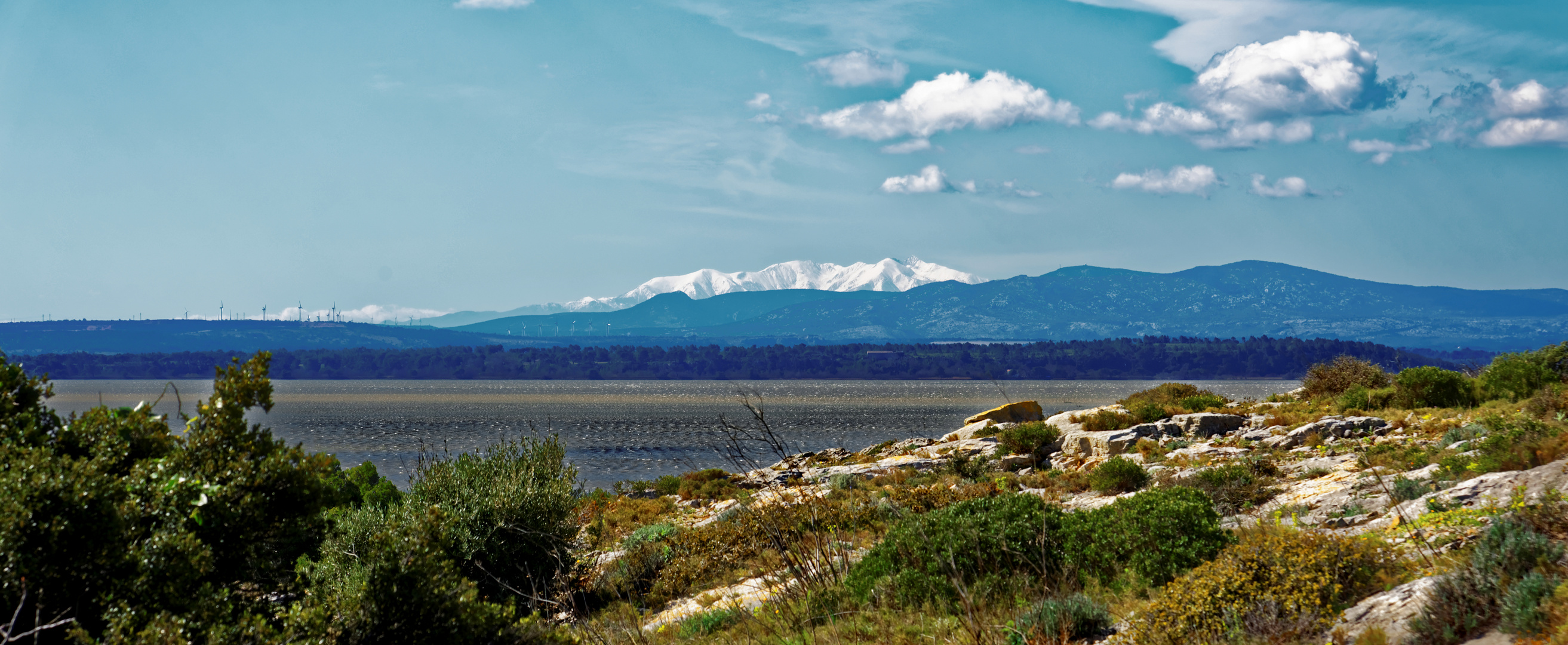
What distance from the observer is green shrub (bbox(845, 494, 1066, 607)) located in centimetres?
862

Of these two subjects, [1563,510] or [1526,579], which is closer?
[1526,579]

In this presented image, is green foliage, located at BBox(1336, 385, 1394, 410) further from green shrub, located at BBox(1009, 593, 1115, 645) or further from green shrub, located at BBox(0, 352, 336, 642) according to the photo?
green shrub, located at BBox(0, 352, 336, 642)

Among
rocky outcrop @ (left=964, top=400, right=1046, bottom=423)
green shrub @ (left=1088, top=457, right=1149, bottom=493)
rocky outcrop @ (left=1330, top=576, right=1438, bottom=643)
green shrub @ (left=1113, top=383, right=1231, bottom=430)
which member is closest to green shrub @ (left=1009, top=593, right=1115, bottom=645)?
rocky outcrop @ (left=1330, top=576, right=1438, bottom=643)

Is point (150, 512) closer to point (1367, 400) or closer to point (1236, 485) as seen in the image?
point (1236, 485)

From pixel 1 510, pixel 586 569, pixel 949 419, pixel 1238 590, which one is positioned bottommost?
pixel 949 419

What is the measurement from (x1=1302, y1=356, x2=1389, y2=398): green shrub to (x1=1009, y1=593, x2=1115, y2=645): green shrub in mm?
22110

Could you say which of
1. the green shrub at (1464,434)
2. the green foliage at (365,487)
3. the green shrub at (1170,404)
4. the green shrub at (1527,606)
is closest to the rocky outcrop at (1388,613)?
the green shrub at (1527,606)

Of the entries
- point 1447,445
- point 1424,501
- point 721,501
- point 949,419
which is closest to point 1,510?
point 1424,501

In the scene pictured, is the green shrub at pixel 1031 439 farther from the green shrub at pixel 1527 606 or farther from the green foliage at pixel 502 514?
the green shrub at pixel 1527 606

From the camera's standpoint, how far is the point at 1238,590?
6352mm

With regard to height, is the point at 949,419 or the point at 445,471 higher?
the point at 445,471

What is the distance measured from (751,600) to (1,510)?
7562mm

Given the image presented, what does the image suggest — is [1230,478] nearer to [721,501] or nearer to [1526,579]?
[1526,579]

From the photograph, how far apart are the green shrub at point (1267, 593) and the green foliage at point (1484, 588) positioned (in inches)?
22.6
